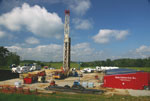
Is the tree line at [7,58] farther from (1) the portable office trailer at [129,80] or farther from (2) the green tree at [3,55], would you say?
(1) the portable office trailer at [129,80]

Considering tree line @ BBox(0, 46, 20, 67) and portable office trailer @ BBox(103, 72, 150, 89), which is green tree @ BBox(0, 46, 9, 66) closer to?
tree line @ BBox(0, 46, 20, 67)

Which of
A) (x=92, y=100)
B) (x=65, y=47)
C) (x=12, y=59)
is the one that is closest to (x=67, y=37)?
(x=65, y=47)

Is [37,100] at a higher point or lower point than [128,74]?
lower

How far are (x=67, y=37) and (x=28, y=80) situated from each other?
2382 centimetres

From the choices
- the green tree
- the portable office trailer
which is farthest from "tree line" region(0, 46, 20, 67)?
the portable office trailer

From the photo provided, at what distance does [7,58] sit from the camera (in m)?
96.2

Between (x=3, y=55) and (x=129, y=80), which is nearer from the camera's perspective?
(x=129, y=80)

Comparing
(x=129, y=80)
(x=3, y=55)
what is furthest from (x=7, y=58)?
(x=129, y=80)

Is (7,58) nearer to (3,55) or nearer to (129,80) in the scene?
(3,55)

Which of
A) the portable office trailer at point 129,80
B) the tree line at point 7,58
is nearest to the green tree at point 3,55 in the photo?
the tree line at point 7,58

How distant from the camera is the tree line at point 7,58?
303ft

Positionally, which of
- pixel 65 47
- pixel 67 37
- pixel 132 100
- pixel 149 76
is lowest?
pixel 132 100

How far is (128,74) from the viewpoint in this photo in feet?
80.6

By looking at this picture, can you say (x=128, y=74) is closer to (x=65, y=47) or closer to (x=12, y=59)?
(x=65, y=47)
